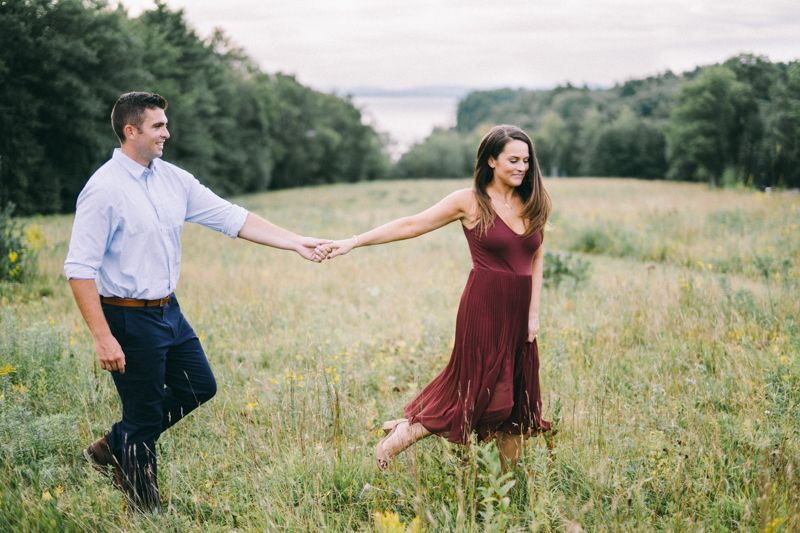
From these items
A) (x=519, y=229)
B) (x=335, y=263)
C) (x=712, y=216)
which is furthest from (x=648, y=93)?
(x=519, y=229)

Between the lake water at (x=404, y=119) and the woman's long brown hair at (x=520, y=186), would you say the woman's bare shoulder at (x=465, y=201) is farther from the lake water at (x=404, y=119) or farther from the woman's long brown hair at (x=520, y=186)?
the lake water at (x=404, y=119)

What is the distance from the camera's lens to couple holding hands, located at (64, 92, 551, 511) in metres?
2.72

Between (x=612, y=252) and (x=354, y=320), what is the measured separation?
7441 millimetres

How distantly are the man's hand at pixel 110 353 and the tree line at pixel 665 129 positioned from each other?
580 inches

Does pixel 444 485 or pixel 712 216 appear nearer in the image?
pixel 444 485

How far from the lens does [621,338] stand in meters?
5.11

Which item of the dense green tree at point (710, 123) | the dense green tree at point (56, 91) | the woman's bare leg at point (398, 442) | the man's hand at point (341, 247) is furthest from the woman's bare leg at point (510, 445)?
the dense green tree at point (56, 91)

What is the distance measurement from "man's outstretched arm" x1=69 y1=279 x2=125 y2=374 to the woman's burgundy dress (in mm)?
1812

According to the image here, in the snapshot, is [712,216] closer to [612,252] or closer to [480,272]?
[612,252]

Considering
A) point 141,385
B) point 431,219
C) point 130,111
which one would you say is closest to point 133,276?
point 141,385

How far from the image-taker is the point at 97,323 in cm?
261

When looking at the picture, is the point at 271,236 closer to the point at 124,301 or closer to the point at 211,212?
the point at 211,212

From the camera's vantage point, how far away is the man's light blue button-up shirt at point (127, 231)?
2.61 meters

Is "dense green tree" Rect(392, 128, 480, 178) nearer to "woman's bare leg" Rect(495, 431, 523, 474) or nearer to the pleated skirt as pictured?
the pleated skirt
